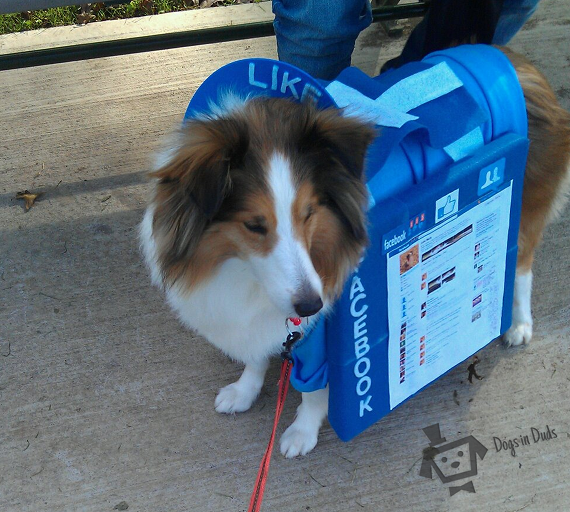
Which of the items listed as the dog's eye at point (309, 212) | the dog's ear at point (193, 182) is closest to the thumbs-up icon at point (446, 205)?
the dog's eye at point (309, 212)

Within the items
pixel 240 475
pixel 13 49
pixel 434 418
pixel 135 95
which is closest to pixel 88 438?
pixel 240 475

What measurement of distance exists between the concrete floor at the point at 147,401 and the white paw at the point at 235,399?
0.13 ft

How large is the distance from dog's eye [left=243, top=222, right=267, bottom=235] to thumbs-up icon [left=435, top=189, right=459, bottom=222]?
2.02ft

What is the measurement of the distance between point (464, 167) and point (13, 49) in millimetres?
3566

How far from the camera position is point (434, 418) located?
2.59 meters

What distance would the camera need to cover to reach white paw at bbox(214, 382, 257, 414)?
8.54 ft

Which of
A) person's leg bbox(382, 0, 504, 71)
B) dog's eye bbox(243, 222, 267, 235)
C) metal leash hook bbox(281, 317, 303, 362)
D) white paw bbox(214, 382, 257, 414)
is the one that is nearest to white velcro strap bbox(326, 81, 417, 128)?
dog's eye bbox(243, 222, 267, 235)

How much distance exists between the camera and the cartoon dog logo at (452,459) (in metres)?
2.41

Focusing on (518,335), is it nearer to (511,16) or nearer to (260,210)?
(511,16)

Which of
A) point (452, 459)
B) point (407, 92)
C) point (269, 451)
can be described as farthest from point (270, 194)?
point (452, 459)

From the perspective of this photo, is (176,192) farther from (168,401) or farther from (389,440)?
(389,440)

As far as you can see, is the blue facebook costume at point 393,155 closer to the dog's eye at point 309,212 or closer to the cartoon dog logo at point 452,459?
the dog's eye at point 309,212

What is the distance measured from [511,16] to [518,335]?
1431 mm

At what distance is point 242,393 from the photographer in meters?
2.61
